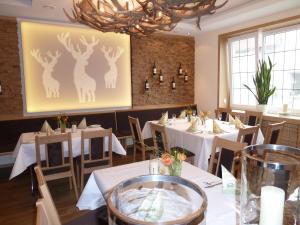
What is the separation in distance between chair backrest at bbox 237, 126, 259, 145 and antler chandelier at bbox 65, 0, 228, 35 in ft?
5.03

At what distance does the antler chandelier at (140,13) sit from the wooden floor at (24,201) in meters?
2.15

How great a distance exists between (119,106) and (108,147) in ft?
7.71

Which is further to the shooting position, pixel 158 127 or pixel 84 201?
pixel 158 127

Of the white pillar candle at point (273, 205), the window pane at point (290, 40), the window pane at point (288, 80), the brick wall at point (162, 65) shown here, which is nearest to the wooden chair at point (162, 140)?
the brick wall at point (162, 65)

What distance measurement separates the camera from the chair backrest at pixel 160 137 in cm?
325

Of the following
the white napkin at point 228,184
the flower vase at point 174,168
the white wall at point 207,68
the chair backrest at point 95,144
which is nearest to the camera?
the white napkin at point 228,184

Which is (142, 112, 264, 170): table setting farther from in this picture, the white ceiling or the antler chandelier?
the white ceiling

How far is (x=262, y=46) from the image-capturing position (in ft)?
16.5

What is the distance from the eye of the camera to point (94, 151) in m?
3.25

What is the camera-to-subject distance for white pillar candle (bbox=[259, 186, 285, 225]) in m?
0.64

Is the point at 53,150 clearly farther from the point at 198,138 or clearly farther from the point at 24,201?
the point at 198,138

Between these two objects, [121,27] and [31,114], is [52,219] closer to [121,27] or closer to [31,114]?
[121,27]

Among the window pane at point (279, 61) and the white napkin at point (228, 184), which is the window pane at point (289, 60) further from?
the white napkin at point (228, 184)

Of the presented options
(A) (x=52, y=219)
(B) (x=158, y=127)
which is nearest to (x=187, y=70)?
(B) (x=158, y=127)
